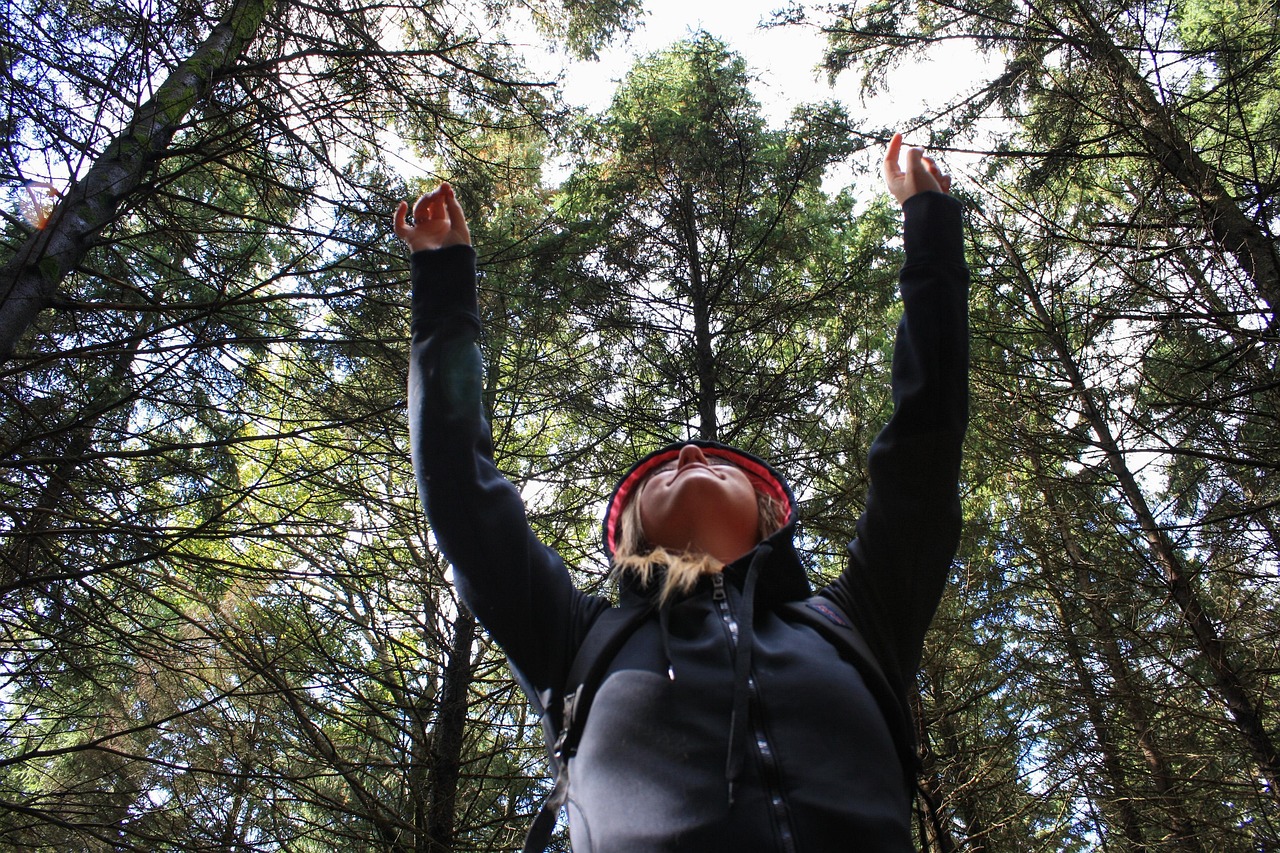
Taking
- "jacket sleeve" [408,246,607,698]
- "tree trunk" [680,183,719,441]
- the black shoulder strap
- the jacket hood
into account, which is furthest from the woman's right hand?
"tree trunk" [680,183,719,441]

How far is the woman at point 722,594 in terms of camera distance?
1.47m

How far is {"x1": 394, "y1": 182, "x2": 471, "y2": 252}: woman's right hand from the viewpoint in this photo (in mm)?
2123

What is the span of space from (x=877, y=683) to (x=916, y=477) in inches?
19.3

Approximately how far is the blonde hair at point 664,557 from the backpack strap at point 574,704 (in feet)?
0.30

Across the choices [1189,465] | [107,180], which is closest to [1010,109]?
[1189,465]

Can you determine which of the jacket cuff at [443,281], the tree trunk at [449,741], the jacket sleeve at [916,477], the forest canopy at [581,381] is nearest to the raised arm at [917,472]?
the jacket sleeve at [916,477]

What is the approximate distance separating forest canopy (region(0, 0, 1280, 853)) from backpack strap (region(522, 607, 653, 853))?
1.64 meters

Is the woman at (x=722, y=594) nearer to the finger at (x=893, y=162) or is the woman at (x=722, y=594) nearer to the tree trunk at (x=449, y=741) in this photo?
the finger at (x=893, y=162)

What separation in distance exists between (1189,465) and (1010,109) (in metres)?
5.04

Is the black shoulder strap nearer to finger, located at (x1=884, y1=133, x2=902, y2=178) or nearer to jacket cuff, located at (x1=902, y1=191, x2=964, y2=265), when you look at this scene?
jacket cuff, located at (x1=902, y1=191, x2=964, y2=265)

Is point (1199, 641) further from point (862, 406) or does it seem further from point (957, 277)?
point (957, 277)

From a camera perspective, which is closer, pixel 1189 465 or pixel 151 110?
pixel 151 110

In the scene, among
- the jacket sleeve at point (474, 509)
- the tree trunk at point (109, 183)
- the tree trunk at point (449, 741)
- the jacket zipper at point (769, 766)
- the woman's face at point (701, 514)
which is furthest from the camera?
the tree trunk at point (449, 741)

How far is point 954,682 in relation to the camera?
7.34 metres
